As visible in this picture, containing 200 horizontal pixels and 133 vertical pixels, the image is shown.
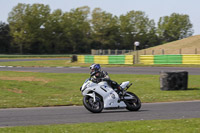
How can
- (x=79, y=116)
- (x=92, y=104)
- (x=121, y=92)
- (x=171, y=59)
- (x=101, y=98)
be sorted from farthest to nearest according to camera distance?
(x=171, y=59) → (x=121, y=92) → (x=101, y=98) → (x=92, y=104) → (x=79, y=116)

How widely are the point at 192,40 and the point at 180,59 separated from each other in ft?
97.9

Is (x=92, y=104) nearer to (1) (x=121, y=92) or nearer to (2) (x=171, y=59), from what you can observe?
(1) (x=121, y=92)

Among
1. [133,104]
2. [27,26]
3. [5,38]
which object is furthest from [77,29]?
[133,104]

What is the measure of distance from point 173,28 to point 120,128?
3968 inches

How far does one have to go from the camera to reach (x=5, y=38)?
87562 millimetres

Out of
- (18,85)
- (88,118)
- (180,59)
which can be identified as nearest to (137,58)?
(180,59)

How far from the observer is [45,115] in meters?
11.2

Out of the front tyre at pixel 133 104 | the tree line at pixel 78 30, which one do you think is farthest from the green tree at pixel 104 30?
the front tyre at pixel 133 104

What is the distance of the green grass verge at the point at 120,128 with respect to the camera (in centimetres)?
827

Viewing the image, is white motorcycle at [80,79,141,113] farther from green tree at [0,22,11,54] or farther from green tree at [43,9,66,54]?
green tree at [43,9,66,54]

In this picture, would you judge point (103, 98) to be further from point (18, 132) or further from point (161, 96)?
point (161, 96)

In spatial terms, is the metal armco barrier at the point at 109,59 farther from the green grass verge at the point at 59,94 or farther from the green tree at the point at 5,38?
the green tree at the point at 5,38

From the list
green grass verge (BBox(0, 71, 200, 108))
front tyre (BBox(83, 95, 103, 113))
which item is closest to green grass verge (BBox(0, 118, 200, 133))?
front tyre (BBox(83, 95, 103, 113))

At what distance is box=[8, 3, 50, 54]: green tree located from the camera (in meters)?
86.7
